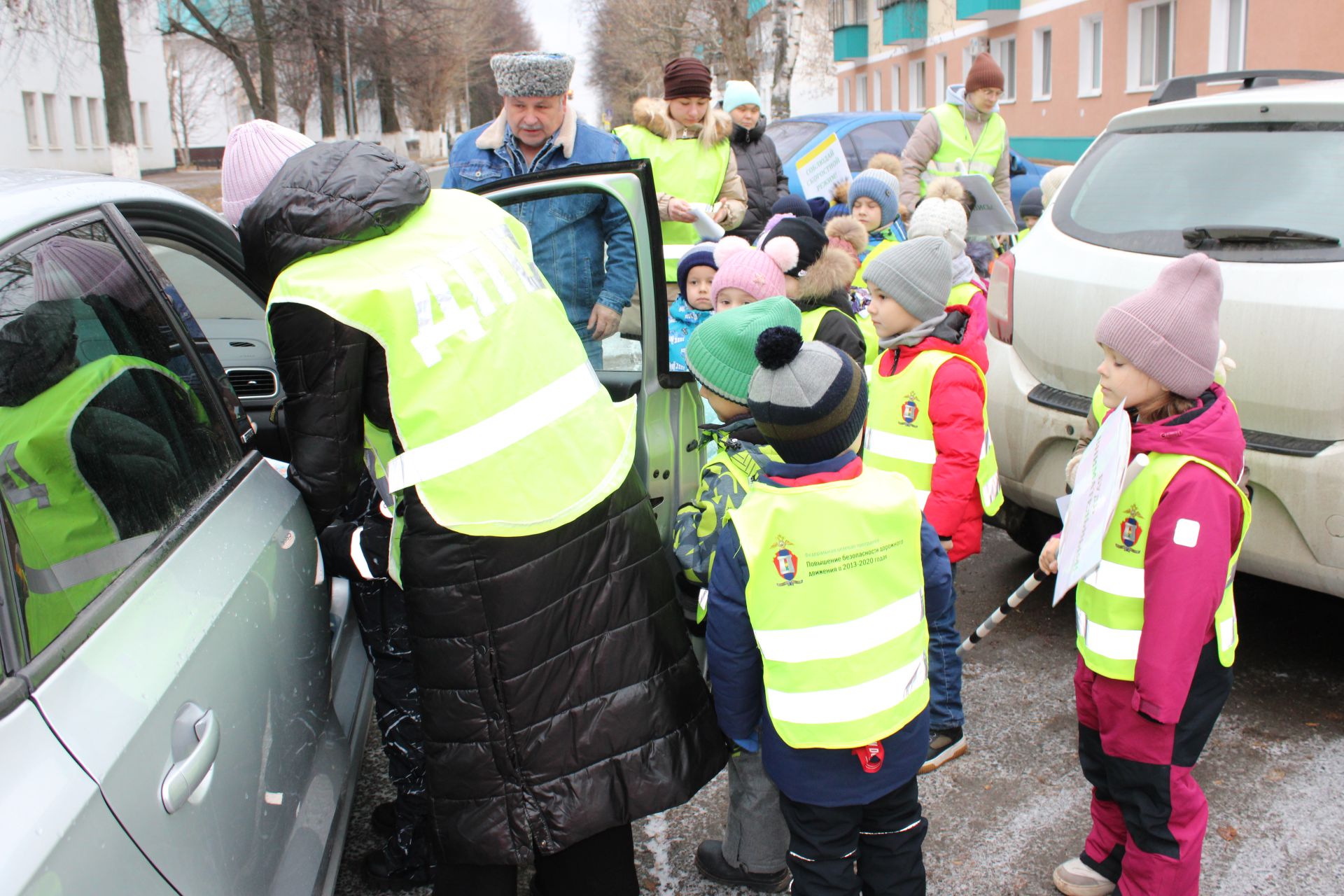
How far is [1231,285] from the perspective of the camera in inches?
123

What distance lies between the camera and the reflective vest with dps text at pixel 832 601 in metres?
2.02

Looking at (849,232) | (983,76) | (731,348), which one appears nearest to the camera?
(731,348)

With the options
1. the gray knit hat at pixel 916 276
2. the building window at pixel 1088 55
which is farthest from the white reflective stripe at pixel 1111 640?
the building window at pixel 1088 55

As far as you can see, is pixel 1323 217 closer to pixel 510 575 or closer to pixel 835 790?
pixel 835 790

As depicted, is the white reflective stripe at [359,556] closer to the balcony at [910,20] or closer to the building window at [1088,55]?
the building window at [1088,55]

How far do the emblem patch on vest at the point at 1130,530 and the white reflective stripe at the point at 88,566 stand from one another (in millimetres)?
1943

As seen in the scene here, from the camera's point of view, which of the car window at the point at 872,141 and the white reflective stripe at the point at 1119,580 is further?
the car window at the point at 872,141

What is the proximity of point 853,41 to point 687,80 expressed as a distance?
38387mm

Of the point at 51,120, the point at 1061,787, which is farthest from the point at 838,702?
the point at 51,120

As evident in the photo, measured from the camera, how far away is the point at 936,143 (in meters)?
6.86

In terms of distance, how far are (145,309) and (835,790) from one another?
164 centimetres

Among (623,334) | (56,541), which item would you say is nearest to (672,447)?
(623,334)

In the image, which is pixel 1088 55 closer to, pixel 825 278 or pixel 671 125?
pixel 671 125

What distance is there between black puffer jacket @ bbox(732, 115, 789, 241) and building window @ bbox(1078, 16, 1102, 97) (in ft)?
66.3
